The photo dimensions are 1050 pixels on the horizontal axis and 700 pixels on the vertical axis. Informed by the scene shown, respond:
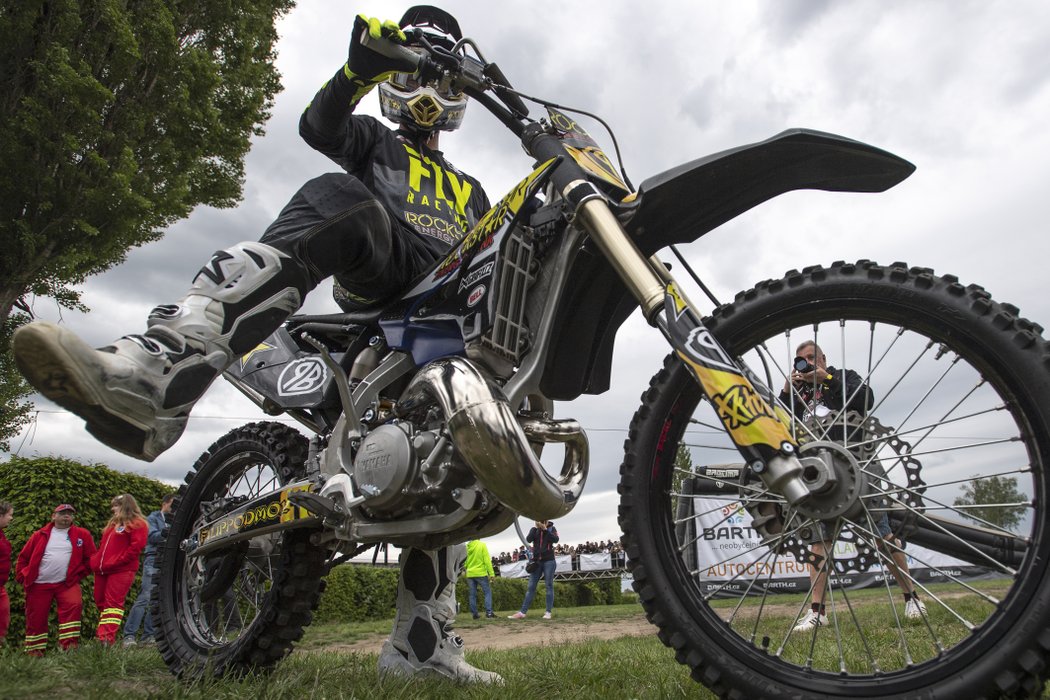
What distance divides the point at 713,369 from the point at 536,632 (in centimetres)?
817

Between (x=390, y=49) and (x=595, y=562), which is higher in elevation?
(x=390, y=49)

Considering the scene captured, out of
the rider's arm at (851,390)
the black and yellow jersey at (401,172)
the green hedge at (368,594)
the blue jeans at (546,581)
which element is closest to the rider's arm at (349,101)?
the black and yellow jersey at (401,172)

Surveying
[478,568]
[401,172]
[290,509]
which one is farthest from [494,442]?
[478,568]

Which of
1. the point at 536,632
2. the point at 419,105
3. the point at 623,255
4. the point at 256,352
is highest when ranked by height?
the point at 419,105

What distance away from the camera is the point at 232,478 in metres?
3.64

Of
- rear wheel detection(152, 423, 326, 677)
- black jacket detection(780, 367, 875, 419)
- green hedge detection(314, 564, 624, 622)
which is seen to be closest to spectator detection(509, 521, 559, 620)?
green hedge detection(314, 564, 624, 622)

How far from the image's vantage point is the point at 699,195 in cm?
229

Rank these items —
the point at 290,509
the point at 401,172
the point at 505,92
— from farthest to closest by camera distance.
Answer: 1. the point at 401,172
2. the point at 290,509
3. the point at 505,92

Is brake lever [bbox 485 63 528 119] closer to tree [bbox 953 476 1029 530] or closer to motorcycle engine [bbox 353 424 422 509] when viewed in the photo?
motorcycle engine [bbox 353 424 422 509]

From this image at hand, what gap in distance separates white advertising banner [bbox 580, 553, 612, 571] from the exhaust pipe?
21.7m

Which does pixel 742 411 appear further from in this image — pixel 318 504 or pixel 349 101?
pixel 349 101

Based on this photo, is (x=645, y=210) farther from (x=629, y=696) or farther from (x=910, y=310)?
(x=629, y=696)

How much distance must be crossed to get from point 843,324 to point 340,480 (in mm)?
1826

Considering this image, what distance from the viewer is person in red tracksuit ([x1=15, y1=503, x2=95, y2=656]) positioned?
24.6ft
